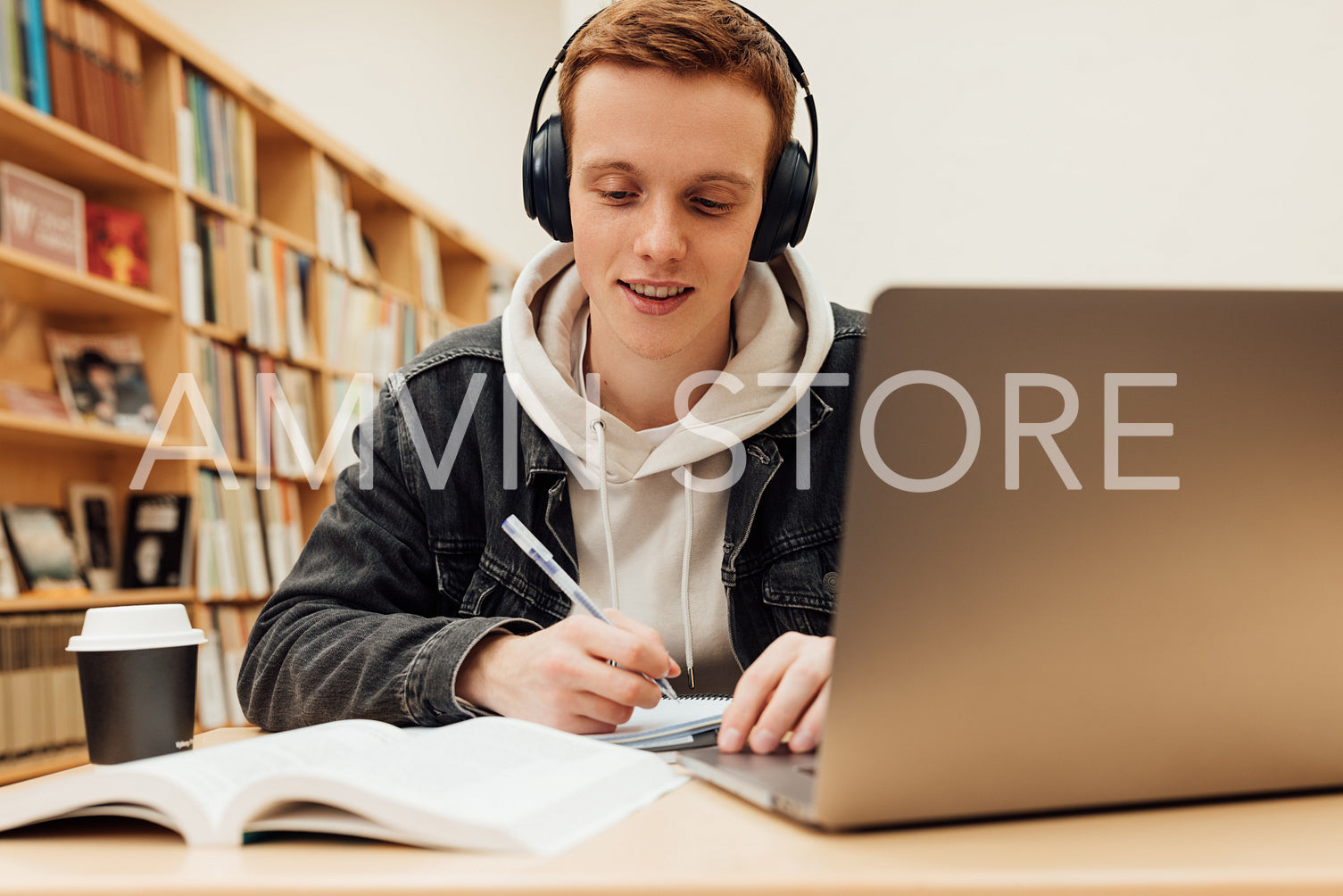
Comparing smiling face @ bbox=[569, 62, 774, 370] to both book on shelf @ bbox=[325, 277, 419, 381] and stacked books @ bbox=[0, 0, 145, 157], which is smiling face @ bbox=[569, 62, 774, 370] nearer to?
stacked books @ bbox=[0, 0, 145, 157]

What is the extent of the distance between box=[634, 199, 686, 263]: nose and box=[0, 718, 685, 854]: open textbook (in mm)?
635

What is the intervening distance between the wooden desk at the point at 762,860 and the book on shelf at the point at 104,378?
7.63 feet

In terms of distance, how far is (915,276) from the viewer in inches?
80.7

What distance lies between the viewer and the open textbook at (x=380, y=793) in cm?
43

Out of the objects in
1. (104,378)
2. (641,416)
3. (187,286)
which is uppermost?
(187,286)

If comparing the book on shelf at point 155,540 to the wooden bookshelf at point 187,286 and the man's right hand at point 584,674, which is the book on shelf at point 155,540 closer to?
the wooden bookshelf at point 187,286

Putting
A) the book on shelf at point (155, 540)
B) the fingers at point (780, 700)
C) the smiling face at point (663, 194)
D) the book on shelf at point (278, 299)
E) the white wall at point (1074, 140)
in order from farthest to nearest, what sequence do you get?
the book on shelf at point (278, 299) → the book on shelf at point (155, 540) → the white wall at point (1074, 140) → the smiling face at point (663, 194) → the fingers at point (780, 700)

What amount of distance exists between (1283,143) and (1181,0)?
1.05 feet

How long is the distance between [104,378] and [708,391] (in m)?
1.97

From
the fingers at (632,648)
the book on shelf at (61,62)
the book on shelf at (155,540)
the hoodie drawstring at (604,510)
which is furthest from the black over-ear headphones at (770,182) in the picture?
the book on shelf at (155,540)

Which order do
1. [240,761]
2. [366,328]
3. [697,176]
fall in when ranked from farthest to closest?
[366,328] < [697,176] < [240,761]

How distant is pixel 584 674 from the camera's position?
2.37 feet

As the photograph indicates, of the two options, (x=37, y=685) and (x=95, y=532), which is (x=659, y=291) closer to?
(x=37, y=685)

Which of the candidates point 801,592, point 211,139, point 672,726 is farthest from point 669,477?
point 211,139
